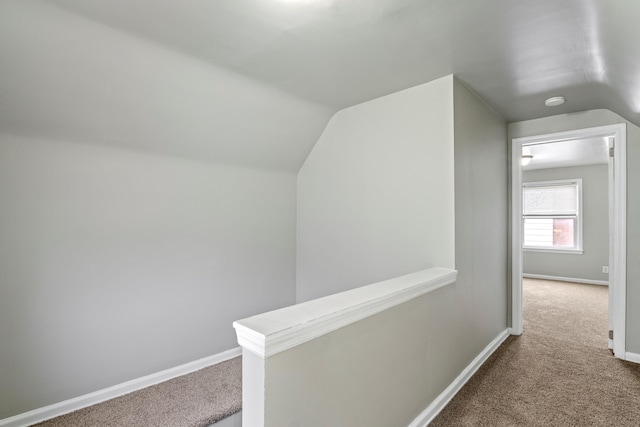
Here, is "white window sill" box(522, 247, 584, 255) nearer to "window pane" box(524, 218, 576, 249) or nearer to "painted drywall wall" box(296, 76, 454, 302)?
"window pane" box(524, 218, 576, 249)

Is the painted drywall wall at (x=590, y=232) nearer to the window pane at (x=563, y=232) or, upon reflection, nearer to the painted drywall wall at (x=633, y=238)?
the window pane at (x=563, y=232)

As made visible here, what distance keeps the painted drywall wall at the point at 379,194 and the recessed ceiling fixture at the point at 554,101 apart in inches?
43.1

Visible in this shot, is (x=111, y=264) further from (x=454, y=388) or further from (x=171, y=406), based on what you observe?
(x=454, y=388)

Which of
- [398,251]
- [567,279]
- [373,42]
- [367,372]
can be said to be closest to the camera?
[367,372]

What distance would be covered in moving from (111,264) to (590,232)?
7.35 m

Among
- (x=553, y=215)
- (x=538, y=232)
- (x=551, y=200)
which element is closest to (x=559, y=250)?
(x=538, y=232)

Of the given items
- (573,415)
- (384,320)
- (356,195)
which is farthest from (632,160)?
(384,320)

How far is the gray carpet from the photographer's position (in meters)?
2.00

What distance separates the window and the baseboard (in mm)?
4265

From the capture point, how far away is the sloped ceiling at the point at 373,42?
5.00 feet

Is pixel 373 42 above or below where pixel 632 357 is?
→ above

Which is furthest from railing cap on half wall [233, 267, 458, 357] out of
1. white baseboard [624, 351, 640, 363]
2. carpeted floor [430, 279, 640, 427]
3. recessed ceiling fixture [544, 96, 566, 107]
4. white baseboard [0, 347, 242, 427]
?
white baseboard [624, 351, 640, 363]

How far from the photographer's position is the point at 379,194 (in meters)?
2.77

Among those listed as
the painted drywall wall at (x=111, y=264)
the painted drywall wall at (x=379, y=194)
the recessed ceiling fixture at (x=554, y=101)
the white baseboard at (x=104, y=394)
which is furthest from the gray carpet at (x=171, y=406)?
the recessed ceiling fixture at (x=554, y=101)
